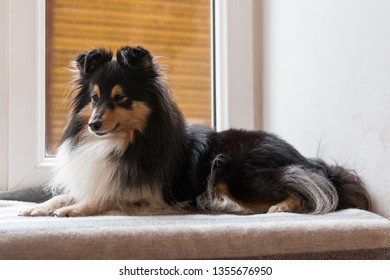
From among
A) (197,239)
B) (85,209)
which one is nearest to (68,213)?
(85,209)

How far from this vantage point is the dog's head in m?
1.74

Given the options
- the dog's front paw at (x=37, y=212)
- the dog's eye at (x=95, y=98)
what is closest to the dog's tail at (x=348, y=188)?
the dog's eye at (x=95, y=98)

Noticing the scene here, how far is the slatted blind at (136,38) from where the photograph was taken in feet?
7.77

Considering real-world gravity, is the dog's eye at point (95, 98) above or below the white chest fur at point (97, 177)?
above

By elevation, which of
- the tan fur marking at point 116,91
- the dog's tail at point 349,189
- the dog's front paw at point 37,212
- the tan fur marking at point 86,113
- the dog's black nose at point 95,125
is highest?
the tan fur marking at point 116,91

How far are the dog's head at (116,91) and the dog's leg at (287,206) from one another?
584 millimetres

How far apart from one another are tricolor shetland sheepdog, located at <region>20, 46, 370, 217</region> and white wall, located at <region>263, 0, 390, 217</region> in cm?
13

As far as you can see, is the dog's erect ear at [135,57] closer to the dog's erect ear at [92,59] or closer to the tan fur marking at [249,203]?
the dog's erect ear at [92,59]

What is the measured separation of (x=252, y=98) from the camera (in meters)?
2.53

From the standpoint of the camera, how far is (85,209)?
1.63 metres

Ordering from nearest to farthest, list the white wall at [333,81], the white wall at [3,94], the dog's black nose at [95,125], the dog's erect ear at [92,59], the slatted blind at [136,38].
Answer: the white wall at [333,81], the dog's black nose at [95,125], the dog's erect ear at [92,59], the white wall at [3,94], the slatted blind at [136,38]

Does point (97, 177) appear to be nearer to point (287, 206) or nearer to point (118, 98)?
point (118, 98)

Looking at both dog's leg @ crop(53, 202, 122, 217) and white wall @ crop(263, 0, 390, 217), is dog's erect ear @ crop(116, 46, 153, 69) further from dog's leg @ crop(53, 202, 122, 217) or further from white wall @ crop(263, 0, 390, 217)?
white wall @ crop(263, 0, 390, 217)
